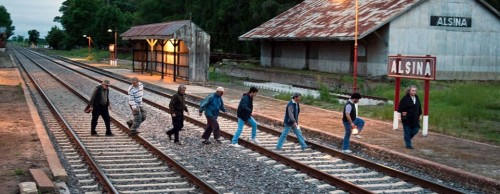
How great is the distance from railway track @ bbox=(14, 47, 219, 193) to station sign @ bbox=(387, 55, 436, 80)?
7179 millimetres

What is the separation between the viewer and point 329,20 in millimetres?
39969

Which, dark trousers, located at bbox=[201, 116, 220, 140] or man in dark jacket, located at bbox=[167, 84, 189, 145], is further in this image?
dark trousers, located at bbox=[201, 116, 220, 140]

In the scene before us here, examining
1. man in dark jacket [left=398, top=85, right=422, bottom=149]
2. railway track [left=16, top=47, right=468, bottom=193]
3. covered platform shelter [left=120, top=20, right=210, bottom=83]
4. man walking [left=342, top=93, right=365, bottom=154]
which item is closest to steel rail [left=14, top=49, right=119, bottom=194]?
railway track [left=16, top=47, right=468, bottom=193]

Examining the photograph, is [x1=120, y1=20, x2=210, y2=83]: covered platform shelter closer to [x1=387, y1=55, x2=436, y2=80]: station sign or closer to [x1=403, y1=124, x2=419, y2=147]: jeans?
[x1=387, y1=55, x2=436, y2=80]: station sign

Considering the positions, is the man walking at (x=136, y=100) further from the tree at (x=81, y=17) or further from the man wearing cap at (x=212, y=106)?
the tree at (x=81, y=17)

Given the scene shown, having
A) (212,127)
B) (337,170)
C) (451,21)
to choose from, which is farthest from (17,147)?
(451,21)

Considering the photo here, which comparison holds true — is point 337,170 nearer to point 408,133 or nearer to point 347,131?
point 347,131

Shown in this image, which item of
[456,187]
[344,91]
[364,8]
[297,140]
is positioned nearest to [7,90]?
[344,91]

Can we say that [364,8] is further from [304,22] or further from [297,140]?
[297,140]

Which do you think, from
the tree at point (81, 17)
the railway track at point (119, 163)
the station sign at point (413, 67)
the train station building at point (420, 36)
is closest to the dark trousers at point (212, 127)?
the railway track at point (119, 163)

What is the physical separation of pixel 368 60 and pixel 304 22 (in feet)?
29.9

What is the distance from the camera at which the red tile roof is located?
3334 centimetres

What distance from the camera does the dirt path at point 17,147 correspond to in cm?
1044

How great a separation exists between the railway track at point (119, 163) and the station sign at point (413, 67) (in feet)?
23.6
